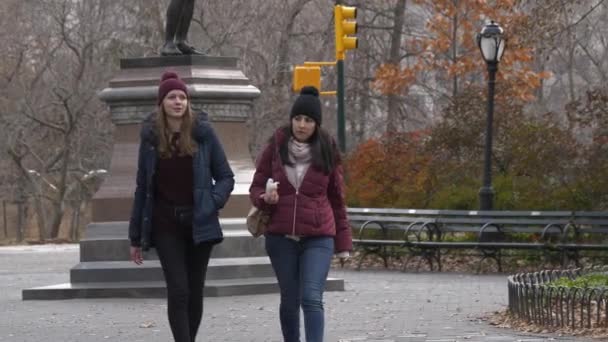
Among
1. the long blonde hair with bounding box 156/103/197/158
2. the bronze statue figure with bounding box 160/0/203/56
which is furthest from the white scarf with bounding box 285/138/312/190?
the bronze statue figure with bounding box 160/0/203/56

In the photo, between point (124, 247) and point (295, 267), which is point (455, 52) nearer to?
point (124, 247)

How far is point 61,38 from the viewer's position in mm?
46562

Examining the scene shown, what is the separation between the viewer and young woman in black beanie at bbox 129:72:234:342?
401 inches

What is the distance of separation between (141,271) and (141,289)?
324mm

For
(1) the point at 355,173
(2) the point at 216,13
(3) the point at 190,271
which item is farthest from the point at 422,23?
(3) the point at 190,271

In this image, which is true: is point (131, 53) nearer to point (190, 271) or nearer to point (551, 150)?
point (551, 150)

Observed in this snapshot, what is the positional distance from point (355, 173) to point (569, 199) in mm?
3922

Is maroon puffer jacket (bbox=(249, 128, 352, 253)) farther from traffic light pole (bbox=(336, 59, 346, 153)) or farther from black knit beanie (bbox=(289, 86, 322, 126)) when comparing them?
traffic light pole (bbox=(336, 59, 346, 153))

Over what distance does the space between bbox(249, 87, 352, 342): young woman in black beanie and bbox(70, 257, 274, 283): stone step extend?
6.67 meters

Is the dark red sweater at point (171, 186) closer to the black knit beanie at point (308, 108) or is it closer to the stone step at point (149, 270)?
the black knit beanie at point (308, 108)

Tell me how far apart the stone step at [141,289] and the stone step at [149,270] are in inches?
2.0

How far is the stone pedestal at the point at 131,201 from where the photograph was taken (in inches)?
670

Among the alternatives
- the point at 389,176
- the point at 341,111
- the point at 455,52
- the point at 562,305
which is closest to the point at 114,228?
the point at 562,305

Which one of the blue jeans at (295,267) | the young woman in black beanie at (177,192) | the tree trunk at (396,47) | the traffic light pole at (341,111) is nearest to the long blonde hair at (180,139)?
the young woman in black beanie at (177,192)
